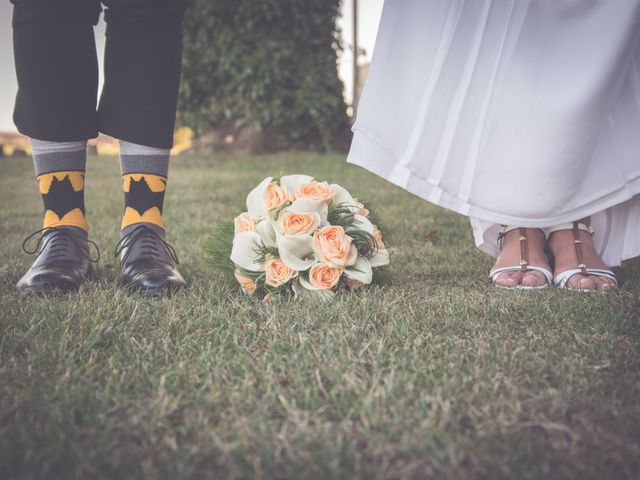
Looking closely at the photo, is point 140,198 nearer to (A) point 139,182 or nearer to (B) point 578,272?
(A) point 139,182

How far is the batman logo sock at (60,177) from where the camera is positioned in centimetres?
138

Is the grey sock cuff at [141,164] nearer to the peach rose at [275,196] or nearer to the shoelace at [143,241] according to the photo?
the shoelace at [143,241]

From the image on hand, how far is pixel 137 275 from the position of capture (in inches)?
51.8

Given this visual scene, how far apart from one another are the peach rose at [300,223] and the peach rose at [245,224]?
11 cm

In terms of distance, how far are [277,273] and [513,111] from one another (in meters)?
0.67

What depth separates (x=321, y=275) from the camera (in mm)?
1229

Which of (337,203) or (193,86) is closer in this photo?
(337,203)

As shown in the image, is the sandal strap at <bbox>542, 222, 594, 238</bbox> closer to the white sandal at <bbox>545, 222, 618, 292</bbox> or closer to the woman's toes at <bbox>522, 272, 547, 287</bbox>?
the white sandal at <bbox>545, 222, 618, 292</bbox>

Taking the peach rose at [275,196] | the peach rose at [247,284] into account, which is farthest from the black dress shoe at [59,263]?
the peach rose at [275,196]

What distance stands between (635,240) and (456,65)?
64 centimetres

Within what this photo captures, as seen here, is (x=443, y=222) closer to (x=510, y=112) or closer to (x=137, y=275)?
(x=510, y=112)

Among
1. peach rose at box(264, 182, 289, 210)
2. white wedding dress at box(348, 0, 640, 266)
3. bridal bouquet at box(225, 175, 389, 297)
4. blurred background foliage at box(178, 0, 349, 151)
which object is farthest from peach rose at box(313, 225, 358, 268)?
blurred background foliage at box(178, 0, 349, 151)

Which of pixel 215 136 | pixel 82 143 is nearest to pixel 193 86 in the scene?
pixel 215 136

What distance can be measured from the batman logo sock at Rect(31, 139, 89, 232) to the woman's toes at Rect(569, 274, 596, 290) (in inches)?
46.9
